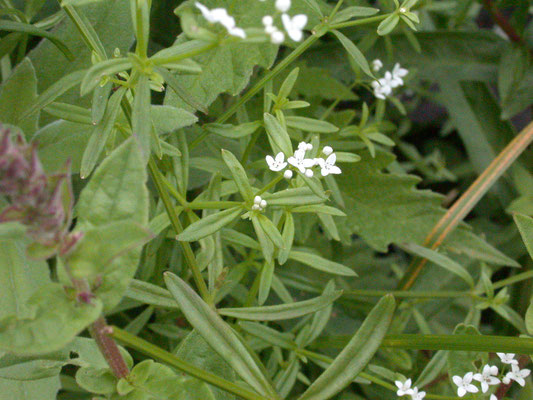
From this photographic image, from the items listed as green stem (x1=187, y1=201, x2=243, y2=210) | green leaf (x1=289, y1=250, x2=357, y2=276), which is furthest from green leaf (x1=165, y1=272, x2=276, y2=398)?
green leaf (x1=289, y1=250, x2=357, y2=276)

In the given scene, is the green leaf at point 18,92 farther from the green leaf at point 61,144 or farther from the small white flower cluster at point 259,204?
the small white flower cluster at point 259,204

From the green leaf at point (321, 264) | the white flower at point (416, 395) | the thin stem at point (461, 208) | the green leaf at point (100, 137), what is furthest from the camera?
the thin stem at point (461, 208)

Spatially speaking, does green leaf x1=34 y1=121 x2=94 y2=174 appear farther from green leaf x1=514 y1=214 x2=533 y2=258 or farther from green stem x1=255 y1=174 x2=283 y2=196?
green leaf x1=514 y1=214 x2=533 y2=258

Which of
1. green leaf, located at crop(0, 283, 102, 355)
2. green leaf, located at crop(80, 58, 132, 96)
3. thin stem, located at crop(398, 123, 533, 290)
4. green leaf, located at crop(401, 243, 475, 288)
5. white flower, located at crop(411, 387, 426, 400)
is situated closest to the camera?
green leaf, located at crop(0, 283, 102, 355)

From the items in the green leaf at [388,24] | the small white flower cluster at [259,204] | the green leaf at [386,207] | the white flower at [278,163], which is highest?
the green leaf at [388,24]

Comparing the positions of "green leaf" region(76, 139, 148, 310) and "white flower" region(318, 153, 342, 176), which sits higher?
"green leaf" region(76, 139, 148, 310)

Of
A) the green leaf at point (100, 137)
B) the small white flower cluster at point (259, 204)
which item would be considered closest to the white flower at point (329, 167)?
the small white flower cluster at point (259, 204)

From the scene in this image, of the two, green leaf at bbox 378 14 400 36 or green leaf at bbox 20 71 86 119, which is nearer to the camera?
green leaf at bbox 20 71 86 119

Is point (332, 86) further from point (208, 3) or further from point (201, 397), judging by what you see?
point (201, 397)
